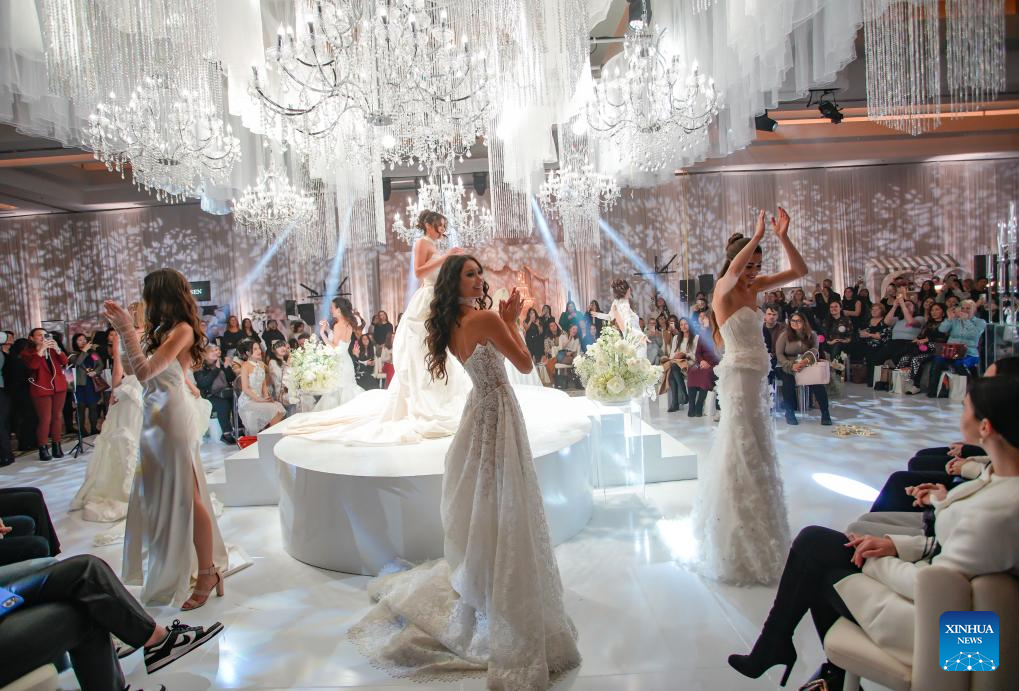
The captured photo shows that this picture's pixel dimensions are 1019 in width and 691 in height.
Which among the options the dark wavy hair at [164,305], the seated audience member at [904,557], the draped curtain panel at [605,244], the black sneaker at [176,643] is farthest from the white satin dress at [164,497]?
the draped curtain panel at [605,244]

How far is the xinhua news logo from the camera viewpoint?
1559mm

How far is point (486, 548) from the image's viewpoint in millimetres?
2680

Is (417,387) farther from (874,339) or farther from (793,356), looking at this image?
(874,339)

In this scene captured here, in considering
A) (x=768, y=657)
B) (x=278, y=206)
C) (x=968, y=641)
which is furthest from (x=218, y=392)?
(x=968, y=641)

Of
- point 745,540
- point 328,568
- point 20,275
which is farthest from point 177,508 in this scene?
point 20,275

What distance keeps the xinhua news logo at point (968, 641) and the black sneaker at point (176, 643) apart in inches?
108

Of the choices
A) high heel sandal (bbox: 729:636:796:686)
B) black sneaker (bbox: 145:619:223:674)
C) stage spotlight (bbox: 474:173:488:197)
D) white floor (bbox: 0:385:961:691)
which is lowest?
white floor (bbox: 0:385:961:691)

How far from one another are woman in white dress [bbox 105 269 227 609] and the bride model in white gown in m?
1.41

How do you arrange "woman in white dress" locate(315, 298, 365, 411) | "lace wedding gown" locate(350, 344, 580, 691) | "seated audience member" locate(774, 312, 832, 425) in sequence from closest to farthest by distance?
"lace wedding gown" locate(350, 344, 580, 691) → "woman in white dress" locate(315, 298, 365, 411) → "seated audience member" locate(774, 312, 832, 425)

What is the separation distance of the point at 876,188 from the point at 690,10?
425 inches

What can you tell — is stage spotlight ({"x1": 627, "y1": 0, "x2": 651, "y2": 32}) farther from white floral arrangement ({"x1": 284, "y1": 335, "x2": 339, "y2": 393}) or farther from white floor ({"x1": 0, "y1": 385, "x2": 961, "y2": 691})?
white floral arrangement ({"x1": 284, "y1": 335, "x2": 339, "y2": 393})

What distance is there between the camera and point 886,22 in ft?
Result: 13.6

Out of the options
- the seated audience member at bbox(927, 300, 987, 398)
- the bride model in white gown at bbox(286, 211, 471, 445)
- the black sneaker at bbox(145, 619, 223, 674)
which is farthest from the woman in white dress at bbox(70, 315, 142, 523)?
the seated audience member at bbox(927, 300, 987, 398)

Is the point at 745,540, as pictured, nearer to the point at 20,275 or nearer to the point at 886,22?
the point at 886,22
